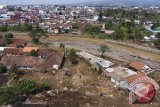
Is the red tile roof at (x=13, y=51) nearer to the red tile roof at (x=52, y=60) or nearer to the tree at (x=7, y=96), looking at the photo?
the red tile roof at (x=52, y=60)

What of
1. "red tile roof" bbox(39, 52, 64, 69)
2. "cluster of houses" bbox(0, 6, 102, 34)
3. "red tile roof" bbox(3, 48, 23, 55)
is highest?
"red tile roof" bbox(39, 52, 64, 69)

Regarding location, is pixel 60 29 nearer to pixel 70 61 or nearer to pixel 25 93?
pixel 70 61

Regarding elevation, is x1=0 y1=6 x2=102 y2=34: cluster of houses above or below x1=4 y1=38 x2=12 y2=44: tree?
below

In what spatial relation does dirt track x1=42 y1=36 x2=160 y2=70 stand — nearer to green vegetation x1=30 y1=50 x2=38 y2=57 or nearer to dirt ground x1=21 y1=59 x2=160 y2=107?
dirt ground x1=21 y1=59 x2=160 y2=107

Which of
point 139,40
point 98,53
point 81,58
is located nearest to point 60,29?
point 139,40

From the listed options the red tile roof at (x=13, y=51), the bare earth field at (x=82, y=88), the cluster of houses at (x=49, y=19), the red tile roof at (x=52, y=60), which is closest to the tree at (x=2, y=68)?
the bare earth field at (x=82, y=88)

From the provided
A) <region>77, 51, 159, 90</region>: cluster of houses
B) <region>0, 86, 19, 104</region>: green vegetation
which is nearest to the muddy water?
<region>77, 51, 159, 90</region>: cluster of houses
